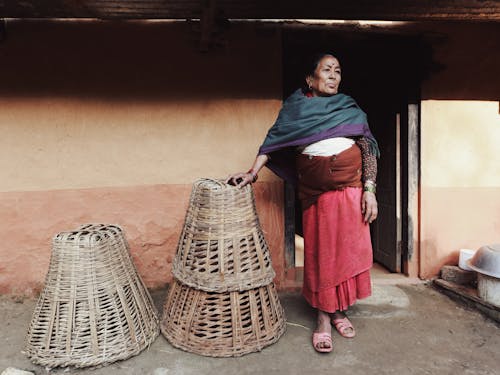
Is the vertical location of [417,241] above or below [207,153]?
below

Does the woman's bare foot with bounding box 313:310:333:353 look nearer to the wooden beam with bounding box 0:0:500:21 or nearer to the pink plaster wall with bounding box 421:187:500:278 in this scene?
the pink plaster wall with bounding box 421:187:500:278

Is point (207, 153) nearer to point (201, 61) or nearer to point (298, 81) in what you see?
point (201, 61)

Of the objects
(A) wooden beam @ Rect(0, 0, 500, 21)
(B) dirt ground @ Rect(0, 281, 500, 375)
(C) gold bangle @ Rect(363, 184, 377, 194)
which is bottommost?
(B) dirt ground @ Rect(0, 281, 500, 375)

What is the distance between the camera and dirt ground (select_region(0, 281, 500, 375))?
2.24 meters

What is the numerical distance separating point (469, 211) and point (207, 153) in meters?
2.66

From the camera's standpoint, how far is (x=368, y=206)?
2486 millimetres

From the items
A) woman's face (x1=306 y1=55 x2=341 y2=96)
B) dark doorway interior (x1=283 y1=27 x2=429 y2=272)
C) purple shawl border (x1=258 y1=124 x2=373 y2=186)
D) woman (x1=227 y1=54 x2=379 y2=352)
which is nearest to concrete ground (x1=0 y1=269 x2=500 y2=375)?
woman (x1=227 y1=54 x2=379 y2=352)

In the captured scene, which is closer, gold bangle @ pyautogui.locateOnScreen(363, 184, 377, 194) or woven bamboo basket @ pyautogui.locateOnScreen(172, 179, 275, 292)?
woven bamboo basket @ pyautogui.locateOnScreen(172, 179, 275, 292)

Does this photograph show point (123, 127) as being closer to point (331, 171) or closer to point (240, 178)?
point (240, 178)

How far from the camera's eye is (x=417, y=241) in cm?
370

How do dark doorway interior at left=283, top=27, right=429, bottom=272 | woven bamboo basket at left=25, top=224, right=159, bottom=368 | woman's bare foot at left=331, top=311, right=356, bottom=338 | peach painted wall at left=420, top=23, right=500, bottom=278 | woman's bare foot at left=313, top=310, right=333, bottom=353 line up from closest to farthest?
woven bamboo basket at left=25, top=224, right=159, bottom=368 < woman's bare foot at left=313, top=310, right=333, bottom=353 < woman's bare foot at left=331, top=311, right=356, bottom=338 < dark doorway interior at left=283, top=27, right=429, bottom=272 < peach painted wall at left=420, top=23, right=500, bottom=278

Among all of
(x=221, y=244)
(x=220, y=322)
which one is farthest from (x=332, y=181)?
(x=220, y=322)

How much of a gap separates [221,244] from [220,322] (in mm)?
494

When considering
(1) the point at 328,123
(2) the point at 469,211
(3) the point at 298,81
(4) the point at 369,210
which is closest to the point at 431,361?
(4) the point at 369,210
